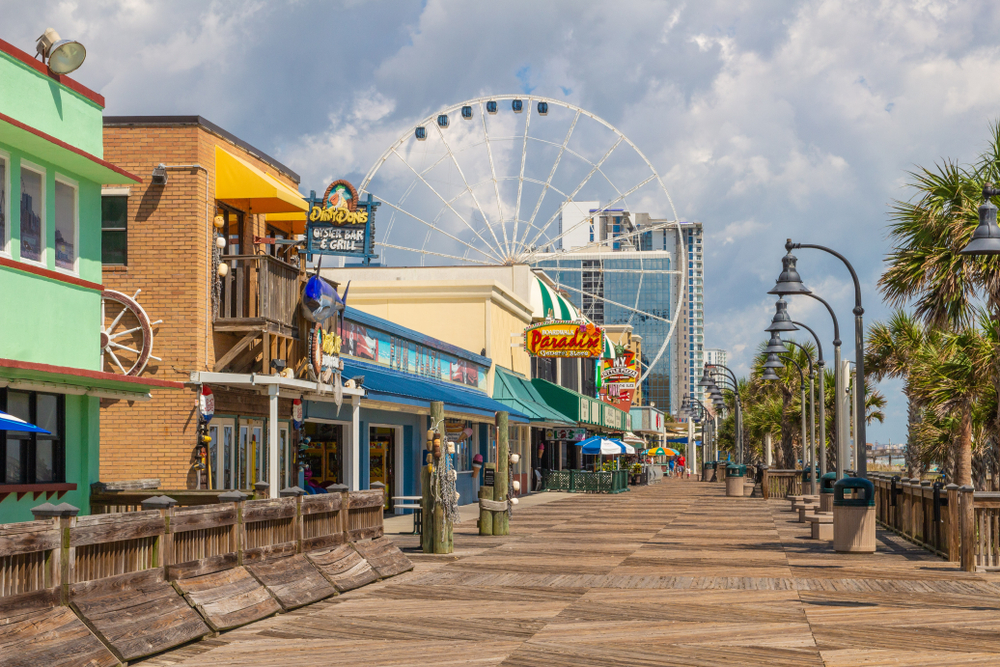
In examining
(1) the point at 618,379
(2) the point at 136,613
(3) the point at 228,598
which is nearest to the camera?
(2) the point at 136,613

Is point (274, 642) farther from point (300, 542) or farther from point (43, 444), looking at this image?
point (43, 444)

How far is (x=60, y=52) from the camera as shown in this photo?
15.8 meters

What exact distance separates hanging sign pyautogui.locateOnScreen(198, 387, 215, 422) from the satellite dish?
18.4ft

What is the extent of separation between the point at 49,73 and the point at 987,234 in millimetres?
11817

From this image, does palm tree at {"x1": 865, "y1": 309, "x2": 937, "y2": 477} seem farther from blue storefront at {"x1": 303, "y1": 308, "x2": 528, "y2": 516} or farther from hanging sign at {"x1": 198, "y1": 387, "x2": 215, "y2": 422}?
hanging sign at {"x1": 198, "y1": 387, "x2": 215, "y2": 422}

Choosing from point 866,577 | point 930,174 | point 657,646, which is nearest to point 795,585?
point 866,577

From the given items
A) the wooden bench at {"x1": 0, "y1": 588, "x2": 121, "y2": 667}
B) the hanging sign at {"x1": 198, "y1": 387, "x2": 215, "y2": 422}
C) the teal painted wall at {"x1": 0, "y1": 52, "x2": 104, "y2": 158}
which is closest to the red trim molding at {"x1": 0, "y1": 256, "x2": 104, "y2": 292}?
the teal painted wall at {"x1": 0, "y1": 52, "x2": 104, "y2": 158}

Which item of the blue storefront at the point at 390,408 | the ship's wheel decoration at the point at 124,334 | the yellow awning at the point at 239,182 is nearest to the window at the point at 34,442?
the ship's wheel decoration at the point at 124,334

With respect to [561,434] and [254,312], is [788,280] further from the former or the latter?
[561,434]

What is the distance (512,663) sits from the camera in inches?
385

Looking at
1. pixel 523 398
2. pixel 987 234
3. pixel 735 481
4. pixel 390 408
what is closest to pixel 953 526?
pixel 987 234

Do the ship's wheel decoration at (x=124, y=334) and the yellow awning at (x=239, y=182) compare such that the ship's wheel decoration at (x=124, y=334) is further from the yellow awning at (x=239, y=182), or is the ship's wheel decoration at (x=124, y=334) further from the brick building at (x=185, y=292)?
the yellow awning at (x=239, y=182)

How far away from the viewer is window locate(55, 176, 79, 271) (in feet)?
52.1

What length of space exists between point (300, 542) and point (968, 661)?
7.25m
